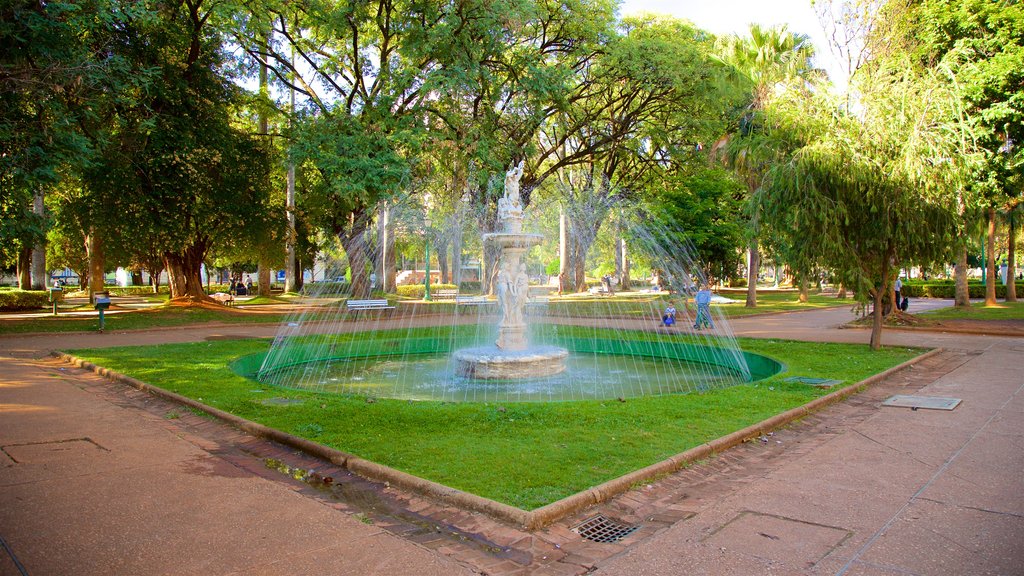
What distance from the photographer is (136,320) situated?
906 inches

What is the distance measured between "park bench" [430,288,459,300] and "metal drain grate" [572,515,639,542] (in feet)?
114

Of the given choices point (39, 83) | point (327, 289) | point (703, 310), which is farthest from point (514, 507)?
point (327, 289)

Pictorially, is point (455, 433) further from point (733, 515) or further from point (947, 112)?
point (947, 112)

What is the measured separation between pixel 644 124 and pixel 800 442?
1021 inches

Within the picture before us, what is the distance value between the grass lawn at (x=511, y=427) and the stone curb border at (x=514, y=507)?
0.15 meters

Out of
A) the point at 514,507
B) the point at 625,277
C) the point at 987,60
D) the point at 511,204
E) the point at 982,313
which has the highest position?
the point at 987,60

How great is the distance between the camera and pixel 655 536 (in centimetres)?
491

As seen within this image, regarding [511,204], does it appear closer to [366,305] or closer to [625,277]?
[366,305]

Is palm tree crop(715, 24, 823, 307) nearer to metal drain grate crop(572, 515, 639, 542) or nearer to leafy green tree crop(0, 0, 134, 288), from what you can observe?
leafy green tree crop(0, 0, 134, 288)

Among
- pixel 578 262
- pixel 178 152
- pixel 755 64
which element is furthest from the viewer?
pixel 578 262

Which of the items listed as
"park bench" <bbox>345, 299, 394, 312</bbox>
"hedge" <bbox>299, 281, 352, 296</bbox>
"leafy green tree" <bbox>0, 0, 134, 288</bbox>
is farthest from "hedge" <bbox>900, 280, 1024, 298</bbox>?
"leafy green tree" <bbox>0, 0, 134, 288</bbox>

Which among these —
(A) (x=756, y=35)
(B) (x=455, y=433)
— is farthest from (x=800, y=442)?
(A) (x=756, y=35)

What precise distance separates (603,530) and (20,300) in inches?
1317

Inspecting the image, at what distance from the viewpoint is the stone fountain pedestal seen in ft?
40.0
